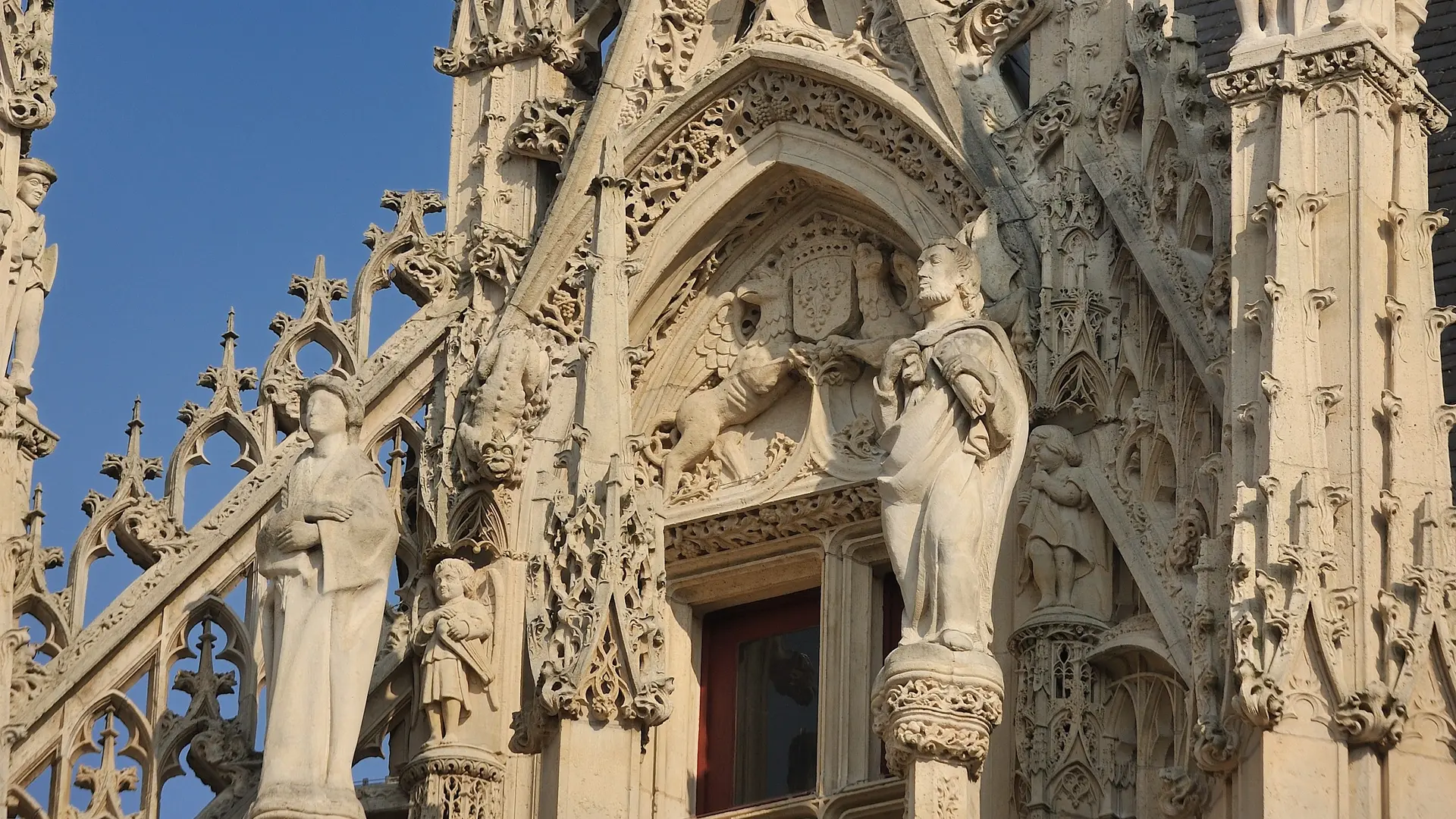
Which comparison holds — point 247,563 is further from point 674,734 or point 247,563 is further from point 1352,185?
point 1352,185

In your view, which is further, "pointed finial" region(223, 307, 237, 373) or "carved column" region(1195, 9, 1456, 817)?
"pointed finial" region(223, 307, 237, 373)

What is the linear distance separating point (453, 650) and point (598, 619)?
1.12 metres

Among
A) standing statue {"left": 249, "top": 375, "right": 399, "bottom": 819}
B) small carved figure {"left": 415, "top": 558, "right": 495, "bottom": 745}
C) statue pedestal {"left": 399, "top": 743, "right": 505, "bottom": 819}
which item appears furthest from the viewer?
small carved figure {"left": 415, "top": 558, "right": 495, "bottom": 745}

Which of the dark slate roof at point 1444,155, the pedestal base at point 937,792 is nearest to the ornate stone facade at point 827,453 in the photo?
the pedestal base at point 937,792

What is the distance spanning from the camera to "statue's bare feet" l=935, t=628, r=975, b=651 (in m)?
14.2

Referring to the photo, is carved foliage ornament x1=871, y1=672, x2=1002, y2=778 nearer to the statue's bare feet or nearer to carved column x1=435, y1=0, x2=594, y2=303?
the statue's bare feet

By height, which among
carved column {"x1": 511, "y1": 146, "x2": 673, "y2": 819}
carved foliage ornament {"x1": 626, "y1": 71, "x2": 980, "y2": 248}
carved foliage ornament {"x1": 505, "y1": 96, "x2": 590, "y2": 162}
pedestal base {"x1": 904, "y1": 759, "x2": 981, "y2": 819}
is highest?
carved foliage ornament {"x1": 505, "y1": 96, "x2": 590, "y2": 162}

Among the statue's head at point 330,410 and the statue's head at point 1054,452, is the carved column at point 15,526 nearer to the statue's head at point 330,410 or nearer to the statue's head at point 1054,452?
the statue's head at point 330,410

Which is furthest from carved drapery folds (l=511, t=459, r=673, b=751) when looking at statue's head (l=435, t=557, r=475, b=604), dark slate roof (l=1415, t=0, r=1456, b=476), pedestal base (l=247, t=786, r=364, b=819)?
dark slate roof (l=1415, t=0, r=1456, b=476)

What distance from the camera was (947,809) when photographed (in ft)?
46.3

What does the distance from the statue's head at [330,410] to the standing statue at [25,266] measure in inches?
90.4

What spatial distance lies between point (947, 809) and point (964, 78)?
4.17m

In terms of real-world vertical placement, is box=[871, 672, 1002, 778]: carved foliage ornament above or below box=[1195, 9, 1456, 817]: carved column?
below

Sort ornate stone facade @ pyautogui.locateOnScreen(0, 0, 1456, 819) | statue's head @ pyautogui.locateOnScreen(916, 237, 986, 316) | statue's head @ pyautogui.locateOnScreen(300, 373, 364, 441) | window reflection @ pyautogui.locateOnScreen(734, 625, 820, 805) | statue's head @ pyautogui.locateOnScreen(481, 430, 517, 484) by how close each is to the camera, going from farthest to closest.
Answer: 1. statue's head @ pyautogui.locateOnScreen(481, 430, 517, 484)
2. window reflection @ pyautogui.locateOnScreen(734, 625, 820, 805)
3. statue's head @ pyautogui.locateOnScreen(300, 373, 364, 441)
4. statue's head @ pyautogui.locateOnScreen(916, 237, 986, 316)
5. ornate stone facade @ pyautogui.locateOnScreen(0, 0, 1456, 819)
